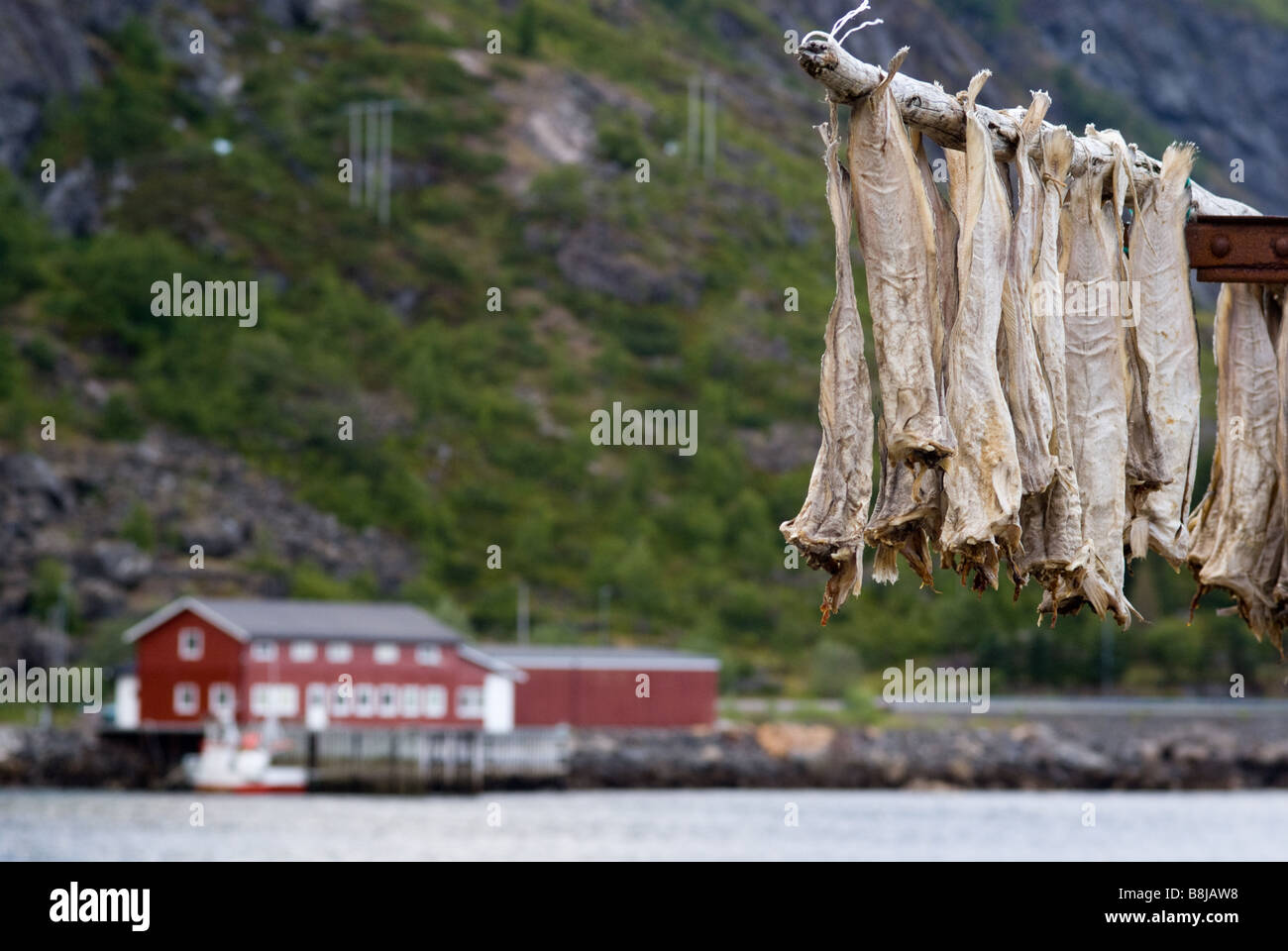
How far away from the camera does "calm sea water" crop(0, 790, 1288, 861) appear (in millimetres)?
57406

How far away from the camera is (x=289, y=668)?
88750mm

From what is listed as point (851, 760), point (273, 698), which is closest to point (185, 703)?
point (273, 698)

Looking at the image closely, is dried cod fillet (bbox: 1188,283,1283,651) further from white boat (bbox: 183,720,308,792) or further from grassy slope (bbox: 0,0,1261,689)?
grassy slope (bbox: 0,0,1261,689)

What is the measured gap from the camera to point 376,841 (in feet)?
198

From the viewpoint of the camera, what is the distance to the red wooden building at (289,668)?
88.4m

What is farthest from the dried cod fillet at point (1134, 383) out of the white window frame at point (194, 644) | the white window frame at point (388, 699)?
the white window frame at point (194, 644)

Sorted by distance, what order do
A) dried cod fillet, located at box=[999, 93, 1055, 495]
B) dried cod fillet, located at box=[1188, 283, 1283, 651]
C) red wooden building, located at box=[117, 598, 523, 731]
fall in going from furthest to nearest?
red wooden building, located at box=[117, 598, 523, 731]
dried cod fillet, located at box=[1188, 283, 1283, 651]
dried cod fillet, located at box=[999, 93, 1055, 495]

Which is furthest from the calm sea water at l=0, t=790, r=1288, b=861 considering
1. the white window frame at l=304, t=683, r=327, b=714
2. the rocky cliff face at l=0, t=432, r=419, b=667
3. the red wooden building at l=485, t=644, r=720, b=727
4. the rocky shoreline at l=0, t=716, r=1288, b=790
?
the rocky cliff face at l=0, t=432, r=419, b=667

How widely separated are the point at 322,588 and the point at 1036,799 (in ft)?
168

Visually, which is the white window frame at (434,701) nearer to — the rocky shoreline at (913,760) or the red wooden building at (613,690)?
the rocky shoreline at (913,760)

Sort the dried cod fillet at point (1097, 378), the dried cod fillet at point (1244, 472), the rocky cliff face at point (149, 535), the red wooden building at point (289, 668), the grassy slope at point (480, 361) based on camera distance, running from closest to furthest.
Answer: the dried cod fillet at point (1097, 378) → the dried cod fillet at point (1244, 472) → the red wooden building at point (289, 668) → the rocky cliff face at point (149, 535) → the grassy slope at point (480, 361)

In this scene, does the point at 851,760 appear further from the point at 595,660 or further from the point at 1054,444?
the point at 1054,444

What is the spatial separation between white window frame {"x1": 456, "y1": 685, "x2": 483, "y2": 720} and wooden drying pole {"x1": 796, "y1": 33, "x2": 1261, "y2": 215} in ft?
280

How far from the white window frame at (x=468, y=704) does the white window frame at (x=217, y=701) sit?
10447 millimetres
